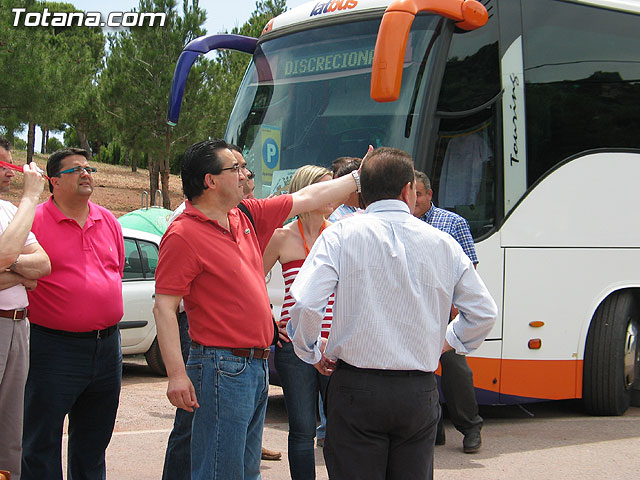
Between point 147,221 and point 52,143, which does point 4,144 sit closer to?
point 147,221

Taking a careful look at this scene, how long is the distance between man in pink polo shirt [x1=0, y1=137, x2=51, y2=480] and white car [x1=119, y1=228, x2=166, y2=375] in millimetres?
4855

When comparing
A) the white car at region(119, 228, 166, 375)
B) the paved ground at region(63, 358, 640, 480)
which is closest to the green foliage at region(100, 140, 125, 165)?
the white car at region(119, 228, 166, 375)

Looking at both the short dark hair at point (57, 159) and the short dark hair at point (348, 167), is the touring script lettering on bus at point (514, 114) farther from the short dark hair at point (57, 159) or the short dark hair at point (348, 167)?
the short dark hair at point (57, 159)

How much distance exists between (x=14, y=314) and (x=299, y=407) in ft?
5.12

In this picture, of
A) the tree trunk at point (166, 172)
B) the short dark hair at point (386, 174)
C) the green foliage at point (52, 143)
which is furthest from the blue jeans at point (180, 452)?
the green foliage at point (52, 143)

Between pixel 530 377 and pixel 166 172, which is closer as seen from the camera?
pixel 530 377

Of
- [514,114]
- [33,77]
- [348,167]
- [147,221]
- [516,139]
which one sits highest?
[33,77]

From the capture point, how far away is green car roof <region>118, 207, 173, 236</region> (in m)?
13.0

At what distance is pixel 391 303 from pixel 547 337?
410cm

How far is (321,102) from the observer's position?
702 centimetres

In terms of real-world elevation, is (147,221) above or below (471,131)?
below

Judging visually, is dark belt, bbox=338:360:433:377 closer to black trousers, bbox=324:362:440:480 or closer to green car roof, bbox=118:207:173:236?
black trousers, bbox=324:362:440:480

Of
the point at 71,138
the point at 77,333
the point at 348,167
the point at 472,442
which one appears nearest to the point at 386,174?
the point at 348,167

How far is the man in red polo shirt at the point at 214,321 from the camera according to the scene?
3527mm
